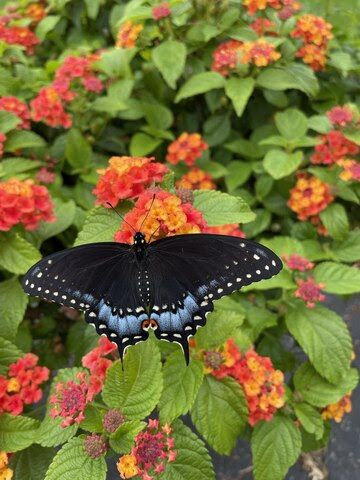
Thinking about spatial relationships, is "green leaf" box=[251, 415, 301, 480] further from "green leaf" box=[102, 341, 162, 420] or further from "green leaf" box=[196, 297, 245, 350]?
"green leaf" box=[102, 341, 162, 420]

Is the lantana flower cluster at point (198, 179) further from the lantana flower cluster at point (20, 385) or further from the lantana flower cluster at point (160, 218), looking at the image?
the lantana flower cluster at point (20, 385)

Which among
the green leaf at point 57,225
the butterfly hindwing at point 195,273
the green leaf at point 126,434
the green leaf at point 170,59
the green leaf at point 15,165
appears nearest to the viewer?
the green leaf at point 126,434

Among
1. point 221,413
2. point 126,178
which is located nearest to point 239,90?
point 126,178

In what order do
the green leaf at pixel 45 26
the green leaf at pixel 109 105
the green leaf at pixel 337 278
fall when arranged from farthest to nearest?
the green leaf at pixel 45 26, the green leaf at pixel 109 105, the green leaf at pixel 337 278

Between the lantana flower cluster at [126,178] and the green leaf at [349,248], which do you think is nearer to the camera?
the lantana flower cluster at [126,178]

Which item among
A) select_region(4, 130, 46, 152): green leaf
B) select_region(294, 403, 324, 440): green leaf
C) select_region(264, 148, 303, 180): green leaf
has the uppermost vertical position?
select_region(4, 130, 46, 152): green leaf

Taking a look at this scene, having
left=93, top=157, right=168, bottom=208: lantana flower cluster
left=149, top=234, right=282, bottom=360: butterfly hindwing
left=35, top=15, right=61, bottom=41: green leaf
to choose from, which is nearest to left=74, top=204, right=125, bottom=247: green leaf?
left=93, top=157, right=168, bottom=208: lantana flower cluster

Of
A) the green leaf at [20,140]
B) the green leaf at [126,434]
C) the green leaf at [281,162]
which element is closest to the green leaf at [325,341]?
the green leaf at [281,162]
